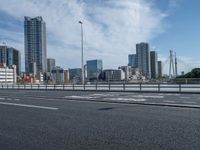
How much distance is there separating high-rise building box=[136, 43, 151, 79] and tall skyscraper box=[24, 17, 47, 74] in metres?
53.6

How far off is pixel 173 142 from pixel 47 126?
439cm

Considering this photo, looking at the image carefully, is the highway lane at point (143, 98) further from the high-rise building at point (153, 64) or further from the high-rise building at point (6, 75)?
the high-rise building at point (153, 64)

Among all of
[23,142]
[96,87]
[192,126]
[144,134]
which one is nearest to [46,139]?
[23,142]

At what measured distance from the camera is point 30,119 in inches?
446

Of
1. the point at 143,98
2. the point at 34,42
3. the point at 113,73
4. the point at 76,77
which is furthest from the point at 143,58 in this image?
the point at 143,98

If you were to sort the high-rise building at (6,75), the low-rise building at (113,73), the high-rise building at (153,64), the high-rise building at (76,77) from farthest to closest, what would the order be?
the high-rise building at (153,64) < the high-rise building at (6,75) < the low-rise building at (113,73) < the high-rise building at (76,77)

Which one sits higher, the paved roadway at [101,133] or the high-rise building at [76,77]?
the high-rise building at [76,77]

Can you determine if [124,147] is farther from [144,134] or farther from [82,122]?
[82,122]

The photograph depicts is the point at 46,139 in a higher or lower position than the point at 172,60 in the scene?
lower

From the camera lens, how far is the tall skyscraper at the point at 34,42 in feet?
506

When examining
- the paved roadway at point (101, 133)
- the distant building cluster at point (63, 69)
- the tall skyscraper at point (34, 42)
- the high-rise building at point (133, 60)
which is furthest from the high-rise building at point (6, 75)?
the paved roadway at point (101, 133)

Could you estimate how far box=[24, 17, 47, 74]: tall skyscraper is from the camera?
506 ft

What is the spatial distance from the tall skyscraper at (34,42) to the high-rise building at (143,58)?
176 feet

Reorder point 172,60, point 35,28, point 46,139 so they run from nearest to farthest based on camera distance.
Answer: point 46,139 → point 172,60 → point 35,28
